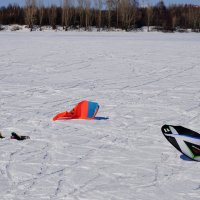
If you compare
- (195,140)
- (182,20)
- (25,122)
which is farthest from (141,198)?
(182,20)

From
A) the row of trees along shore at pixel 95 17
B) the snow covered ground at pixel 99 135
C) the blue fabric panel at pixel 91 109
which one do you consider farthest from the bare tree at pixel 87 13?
the blue fabric panel at pixel 91 109

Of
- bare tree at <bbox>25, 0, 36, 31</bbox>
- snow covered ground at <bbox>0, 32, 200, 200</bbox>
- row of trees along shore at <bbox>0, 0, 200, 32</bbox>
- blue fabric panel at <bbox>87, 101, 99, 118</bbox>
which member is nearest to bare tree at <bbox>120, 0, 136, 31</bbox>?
row of trees along shore at <bbox>0, 0, 200, 32</bbox>

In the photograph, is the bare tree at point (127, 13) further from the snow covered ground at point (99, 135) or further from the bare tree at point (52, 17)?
the snow covered ground at point (99, 135)

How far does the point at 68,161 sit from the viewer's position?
434 centimetres

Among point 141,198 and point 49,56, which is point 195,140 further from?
point 49,56

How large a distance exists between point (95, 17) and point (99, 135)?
4657 cm

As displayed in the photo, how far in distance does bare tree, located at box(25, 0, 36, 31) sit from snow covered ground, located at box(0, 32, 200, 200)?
3476 cm

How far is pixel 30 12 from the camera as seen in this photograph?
4672 cm

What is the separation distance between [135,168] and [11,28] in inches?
1766

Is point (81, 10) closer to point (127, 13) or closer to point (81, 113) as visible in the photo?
point (127, 13)

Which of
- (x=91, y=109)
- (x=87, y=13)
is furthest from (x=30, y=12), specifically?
(x=91, y=109)

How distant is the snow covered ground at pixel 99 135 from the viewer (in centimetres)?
365

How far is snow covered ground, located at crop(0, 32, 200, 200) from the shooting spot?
12.0ft

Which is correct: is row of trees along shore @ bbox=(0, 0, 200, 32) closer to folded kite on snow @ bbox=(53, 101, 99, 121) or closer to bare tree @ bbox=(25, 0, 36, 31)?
bare tree @ bbox=(25, 0, 36, 31)
